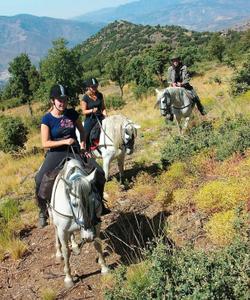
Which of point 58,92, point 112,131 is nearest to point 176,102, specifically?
point 112,131

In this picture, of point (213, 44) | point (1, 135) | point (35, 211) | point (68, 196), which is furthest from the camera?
point (213, 44)

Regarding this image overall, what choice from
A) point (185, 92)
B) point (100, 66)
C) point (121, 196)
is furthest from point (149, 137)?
point (100, 66)

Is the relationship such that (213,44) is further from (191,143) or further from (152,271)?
(152,271)

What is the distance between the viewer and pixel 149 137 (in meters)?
15.4

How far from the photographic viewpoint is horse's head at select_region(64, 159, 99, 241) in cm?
565

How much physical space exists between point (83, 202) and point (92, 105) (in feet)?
15.2

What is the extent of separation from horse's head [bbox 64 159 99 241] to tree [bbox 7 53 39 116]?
40126 millimetres

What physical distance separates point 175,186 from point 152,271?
14.0 feet

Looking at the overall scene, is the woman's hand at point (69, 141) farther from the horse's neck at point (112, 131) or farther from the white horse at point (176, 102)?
the white horse at point (176, 102)

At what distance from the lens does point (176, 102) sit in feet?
43.5

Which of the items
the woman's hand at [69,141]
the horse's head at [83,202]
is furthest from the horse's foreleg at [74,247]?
the woman's hand at [69,141]

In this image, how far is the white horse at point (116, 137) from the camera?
946cm

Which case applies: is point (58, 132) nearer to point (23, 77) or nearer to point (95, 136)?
point (95, 136)

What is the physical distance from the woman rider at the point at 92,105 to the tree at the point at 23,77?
3569 centimetres
